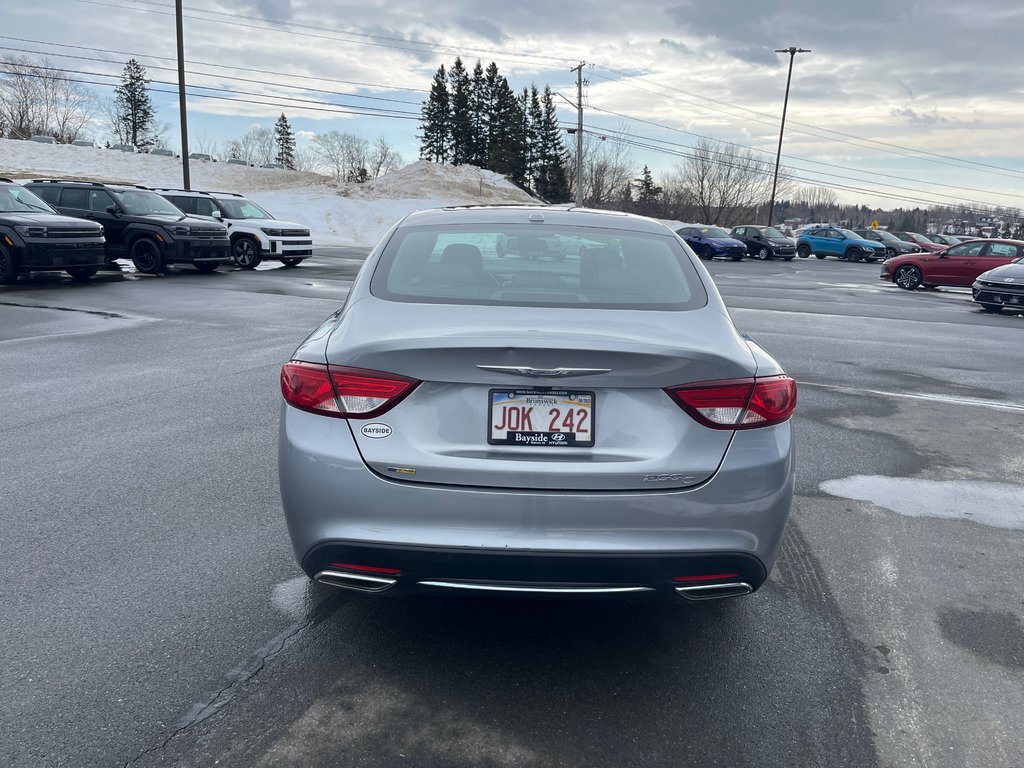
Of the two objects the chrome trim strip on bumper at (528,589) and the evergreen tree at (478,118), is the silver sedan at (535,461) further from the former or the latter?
the evergreen tree at (478,118)

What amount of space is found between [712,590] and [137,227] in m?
18.7

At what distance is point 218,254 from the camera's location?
63.5 ft

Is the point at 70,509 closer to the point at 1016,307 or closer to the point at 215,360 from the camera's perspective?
the point at 215,360

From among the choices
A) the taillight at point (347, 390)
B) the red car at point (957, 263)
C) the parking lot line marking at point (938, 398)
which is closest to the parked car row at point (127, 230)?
the parking lot line marking at point (938, 398)

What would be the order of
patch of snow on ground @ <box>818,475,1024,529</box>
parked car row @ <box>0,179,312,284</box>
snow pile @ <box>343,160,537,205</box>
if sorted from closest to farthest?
patch of snow on ground @ <box>818,475,1024,529</box>, parked car row @ <box>0,179,312,284</box>, snow pile @ <box>343,160,537,205</box>

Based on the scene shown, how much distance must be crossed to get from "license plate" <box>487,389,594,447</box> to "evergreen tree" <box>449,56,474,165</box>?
101 m

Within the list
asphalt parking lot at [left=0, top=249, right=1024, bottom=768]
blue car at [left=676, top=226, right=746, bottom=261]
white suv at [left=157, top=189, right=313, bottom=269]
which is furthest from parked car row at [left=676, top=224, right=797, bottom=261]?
asphalt parking lot at [left=0, top=249, right=1024, bottom=768]

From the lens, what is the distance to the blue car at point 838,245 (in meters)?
41.3

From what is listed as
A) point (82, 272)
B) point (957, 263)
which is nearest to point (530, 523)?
point (82, 272)

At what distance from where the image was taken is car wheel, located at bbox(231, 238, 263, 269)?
2173cm

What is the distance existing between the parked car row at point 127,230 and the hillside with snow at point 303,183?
23575 mm

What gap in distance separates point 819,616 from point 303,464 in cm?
226

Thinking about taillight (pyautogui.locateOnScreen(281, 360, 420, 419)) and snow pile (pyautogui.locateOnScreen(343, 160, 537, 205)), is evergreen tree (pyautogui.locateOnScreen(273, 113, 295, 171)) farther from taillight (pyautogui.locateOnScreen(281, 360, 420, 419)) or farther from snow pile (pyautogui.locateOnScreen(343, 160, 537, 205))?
taillight (pyautogui.locateOnScreen(281, 360, 420, 419))

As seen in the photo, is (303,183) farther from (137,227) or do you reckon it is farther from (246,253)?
(137,227)
